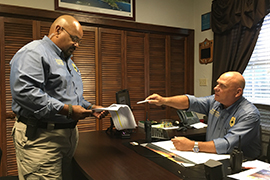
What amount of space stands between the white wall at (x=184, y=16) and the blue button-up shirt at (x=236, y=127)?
1.96m

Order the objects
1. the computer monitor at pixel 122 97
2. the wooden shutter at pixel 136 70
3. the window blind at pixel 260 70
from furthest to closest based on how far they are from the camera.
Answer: the wooden shutter at pixel 136 70, the window blind at pixel 260 70, the computer monitor at pixel 122 97

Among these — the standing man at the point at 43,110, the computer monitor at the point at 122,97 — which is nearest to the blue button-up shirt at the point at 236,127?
the computer monitor at the point at 122,97

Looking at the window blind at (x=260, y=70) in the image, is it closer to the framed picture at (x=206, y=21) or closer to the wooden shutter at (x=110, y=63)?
the framed picture at (x=206, y=21)

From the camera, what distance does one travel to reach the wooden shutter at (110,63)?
10.9 feet

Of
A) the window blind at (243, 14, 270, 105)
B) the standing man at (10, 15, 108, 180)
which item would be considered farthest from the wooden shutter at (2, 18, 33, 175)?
the window blind at (243, 14, 270, 105)

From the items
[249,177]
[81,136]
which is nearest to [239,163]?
[249,177]

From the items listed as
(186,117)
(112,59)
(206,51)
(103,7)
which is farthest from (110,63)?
(206,51)

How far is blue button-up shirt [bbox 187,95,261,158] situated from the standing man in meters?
1.01

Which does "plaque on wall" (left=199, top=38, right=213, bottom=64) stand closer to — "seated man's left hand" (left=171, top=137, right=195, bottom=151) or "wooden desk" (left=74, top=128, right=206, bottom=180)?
"wooden desk" (left=74, top=128, right=206, bottom=180)

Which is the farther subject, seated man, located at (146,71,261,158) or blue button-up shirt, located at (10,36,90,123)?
seated man, located at (146,71,261,158)

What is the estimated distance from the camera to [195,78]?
4.06 m

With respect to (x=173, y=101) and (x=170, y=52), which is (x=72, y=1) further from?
(x=173, y=101)

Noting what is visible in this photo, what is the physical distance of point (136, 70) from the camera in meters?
3.59

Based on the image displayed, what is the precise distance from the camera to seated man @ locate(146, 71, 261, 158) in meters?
1.58
